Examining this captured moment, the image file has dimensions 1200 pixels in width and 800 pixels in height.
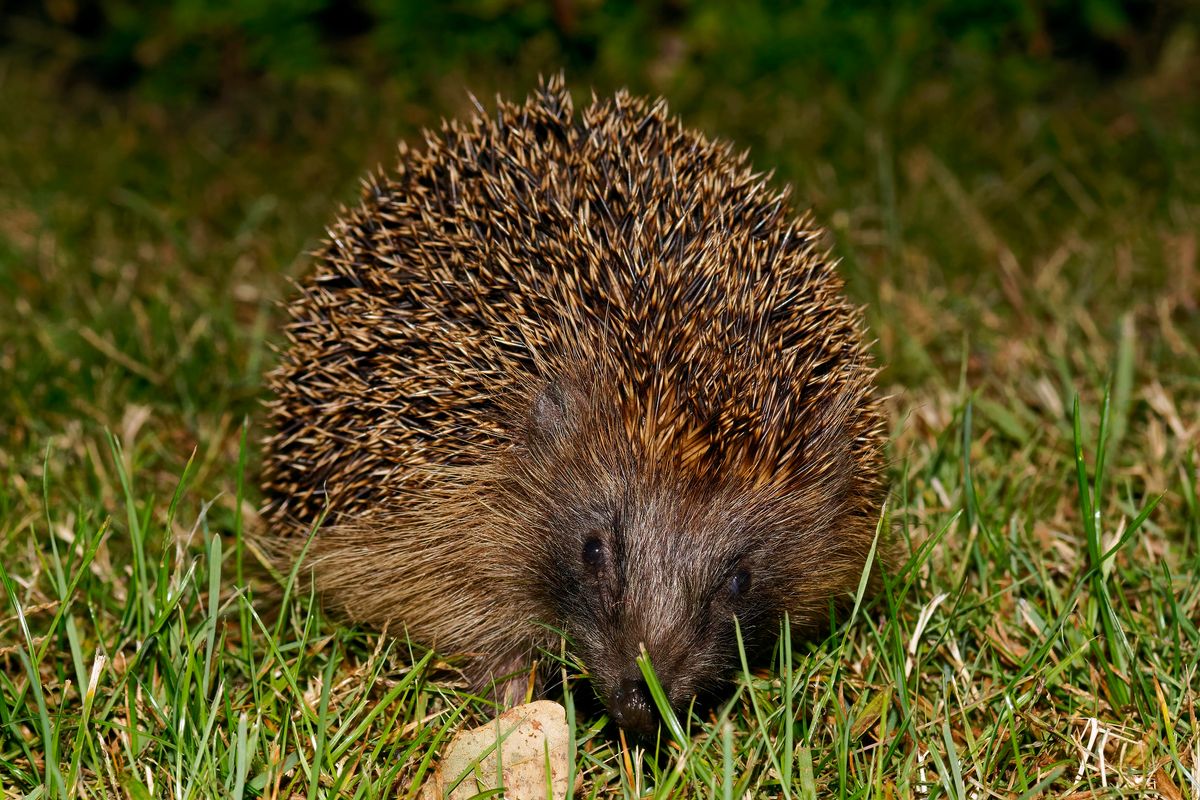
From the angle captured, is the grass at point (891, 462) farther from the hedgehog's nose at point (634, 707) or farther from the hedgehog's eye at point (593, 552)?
the hedgehog's eye at point (593, 552)

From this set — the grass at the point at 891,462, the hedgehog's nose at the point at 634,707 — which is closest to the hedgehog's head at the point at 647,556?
the hedgehog's nose at the point at 634,707

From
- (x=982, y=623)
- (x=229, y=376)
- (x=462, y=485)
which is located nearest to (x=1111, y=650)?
(x=982, y=623)

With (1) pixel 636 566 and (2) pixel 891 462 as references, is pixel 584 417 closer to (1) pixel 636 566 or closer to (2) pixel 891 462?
(1) pixel 636 566

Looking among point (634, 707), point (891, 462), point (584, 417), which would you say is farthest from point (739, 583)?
point (891, 462)

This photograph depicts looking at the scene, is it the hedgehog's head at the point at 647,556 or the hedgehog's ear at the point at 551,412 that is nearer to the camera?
the hedgehog's head at the point at 647,556

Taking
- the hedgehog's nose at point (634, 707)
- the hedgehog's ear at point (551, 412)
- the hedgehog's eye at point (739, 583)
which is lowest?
the hedgehog's nose at point (634, 707)

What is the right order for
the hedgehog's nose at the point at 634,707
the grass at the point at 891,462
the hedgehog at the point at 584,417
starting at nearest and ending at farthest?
the hedgehog's nose at the point at 634,707, the grass at the point at 891,462, the hedgehog at the point at 584,417

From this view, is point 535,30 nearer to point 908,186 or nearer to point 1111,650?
point 908,186
